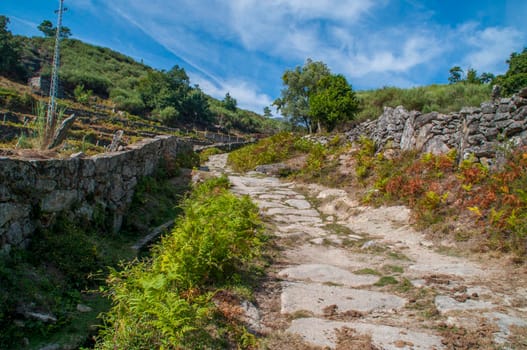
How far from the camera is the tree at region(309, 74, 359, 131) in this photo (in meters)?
17.5

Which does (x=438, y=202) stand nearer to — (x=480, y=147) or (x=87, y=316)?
(x=480, y=147)

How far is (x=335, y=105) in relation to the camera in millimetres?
17531

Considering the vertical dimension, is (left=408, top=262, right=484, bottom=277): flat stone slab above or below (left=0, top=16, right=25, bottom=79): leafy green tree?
below

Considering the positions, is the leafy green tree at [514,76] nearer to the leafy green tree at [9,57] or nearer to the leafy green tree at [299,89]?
the leafy green tree at [299,89]

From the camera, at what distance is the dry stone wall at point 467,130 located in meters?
5.95

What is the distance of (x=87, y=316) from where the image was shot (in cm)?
309

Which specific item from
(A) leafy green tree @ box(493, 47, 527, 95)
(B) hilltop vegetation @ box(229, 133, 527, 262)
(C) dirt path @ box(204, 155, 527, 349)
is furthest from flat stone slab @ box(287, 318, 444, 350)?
(A) leafy green tree @ box(493, 47, 527, 95)

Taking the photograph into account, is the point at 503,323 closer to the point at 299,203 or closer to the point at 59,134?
the point at 299,203

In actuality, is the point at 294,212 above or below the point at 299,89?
below

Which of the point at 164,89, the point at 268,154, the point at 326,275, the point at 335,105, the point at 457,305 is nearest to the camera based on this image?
the point at 457,305

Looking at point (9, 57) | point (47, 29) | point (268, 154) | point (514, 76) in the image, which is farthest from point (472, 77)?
point (47, 29)

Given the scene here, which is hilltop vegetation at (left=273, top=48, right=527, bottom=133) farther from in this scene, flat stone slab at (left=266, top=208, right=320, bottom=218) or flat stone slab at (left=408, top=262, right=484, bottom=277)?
flat stone slab at (left=408, top=262, right=484, bottom=277)

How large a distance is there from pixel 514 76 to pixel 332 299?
59.9 feet

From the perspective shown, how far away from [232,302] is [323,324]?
742mm
